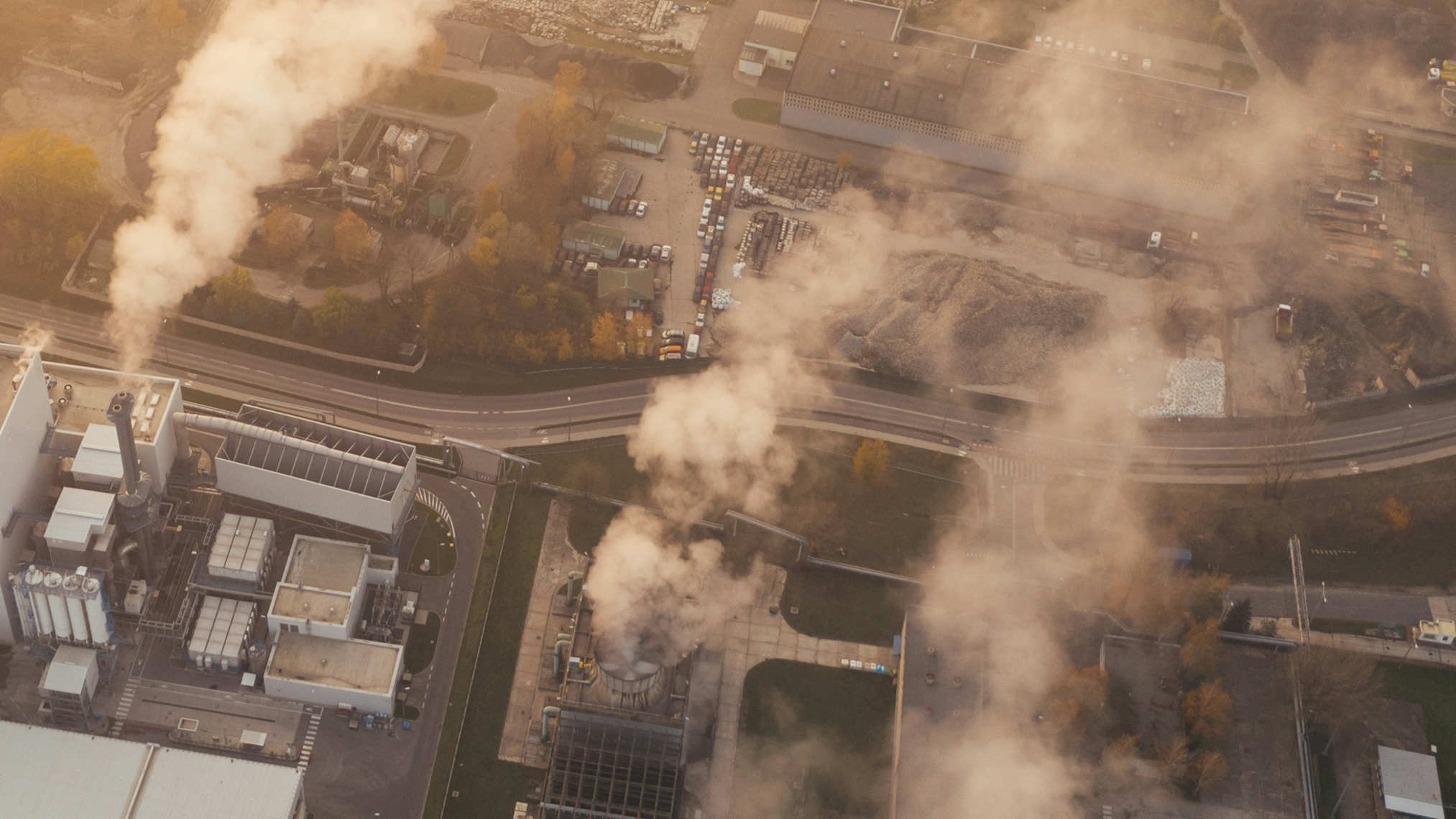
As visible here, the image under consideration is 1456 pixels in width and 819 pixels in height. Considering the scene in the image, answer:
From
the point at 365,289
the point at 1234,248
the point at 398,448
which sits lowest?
the point at 398,448

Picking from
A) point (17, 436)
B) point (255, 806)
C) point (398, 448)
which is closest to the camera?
point (255, 806)

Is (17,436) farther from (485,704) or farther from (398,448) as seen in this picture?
(485,704)

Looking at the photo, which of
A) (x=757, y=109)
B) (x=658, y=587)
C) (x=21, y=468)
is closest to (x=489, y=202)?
(x=757, y=109)

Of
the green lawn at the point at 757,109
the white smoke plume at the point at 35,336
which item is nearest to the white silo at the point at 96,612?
the white smoke plume at the point at 35,336

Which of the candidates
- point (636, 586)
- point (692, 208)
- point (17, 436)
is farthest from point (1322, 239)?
point (17, 436)

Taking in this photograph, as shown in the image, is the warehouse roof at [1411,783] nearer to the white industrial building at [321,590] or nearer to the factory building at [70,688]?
the white industrial building at [321,590]

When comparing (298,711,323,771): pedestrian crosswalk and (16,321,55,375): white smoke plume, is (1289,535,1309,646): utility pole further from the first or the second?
(16,321,55,375): white smoke plume
